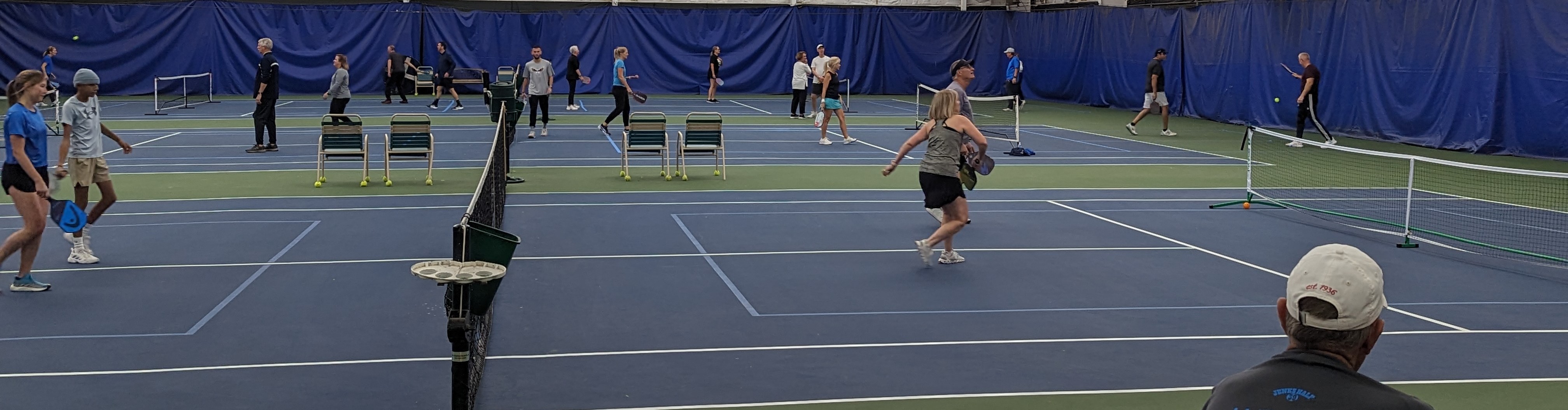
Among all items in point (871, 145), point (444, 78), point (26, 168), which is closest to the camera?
point (26, 168)

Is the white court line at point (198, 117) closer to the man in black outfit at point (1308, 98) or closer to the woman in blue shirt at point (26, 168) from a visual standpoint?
the woman in blue shirt at point (26, 168)

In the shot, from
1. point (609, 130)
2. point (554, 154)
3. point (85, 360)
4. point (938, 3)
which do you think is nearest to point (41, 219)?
point (85, 360)

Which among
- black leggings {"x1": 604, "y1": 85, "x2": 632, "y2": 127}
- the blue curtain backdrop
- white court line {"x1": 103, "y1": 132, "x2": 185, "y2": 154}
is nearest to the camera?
white court line {"x1": 103, "y1": 132, "x2": 185, "y2": 154}

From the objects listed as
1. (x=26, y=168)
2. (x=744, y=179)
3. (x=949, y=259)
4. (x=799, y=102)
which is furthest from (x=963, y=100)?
(x=799, y=102)

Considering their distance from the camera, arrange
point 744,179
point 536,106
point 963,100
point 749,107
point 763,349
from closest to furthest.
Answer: point 763,349 → point 963,100 → point 744,179 → point 536,106 → point 749,107

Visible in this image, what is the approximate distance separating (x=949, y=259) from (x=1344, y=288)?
8351 millimetres

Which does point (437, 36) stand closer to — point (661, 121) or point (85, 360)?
point (661, 121)

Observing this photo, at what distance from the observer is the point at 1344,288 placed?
2998 mm

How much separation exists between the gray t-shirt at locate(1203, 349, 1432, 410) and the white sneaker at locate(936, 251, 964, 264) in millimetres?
8241

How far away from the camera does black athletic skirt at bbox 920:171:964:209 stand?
10891 mm

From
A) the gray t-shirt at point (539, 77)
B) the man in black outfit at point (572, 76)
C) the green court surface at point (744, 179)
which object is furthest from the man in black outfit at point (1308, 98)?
the man in black outfit at point (572, 76)

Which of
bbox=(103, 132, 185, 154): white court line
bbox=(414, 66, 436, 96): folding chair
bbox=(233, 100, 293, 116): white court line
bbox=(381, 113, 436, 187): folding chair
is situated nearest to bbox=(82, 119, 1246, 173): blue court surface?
bbox=(103, 132, 185, 154): white court line

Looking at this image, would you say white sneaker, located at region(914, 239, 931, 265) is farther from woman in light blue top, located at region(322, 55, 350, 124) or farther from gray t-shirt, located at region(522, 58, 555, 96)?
gray t-shirt, located at region(522, 58, 555, 96)

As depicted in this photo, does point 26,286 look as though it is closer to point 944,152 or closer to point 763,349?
point 763,349
